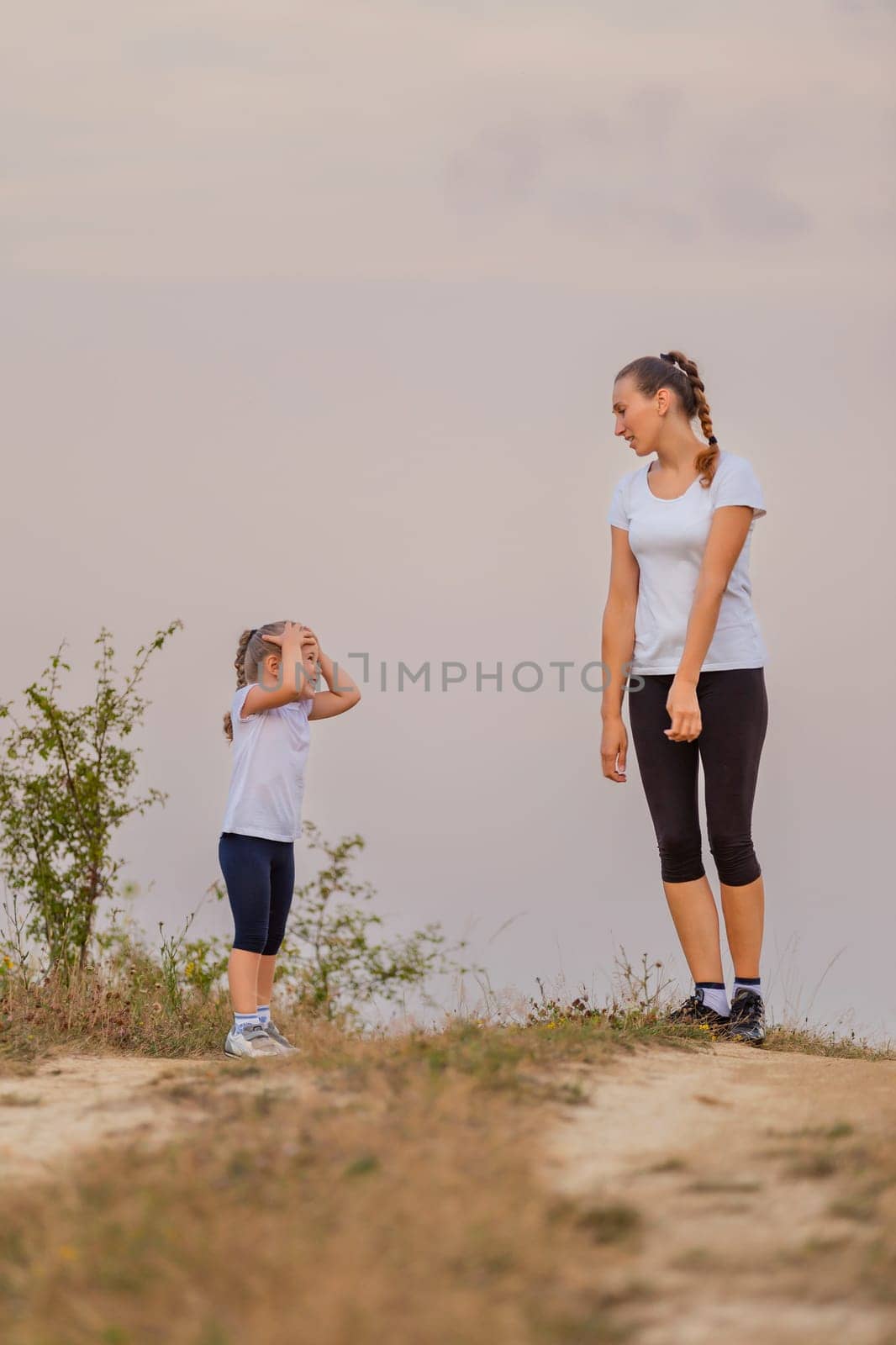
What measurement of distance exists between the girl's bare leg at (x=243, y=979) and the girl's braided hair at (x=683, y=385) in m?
2.64

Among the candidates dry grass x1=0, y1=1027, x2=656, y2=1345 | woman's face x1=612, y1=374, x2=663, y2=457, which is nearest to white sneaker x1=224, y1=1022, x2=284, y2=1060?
dry grass x1=0, y1=1027, x2=656, y2=1345

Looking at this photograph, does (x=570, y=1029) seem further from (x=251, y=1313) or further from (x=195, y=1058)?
(x=251, y=1313)

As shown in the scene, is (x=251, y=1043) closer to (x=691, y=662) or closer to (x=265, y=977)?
(x=265, y=977)

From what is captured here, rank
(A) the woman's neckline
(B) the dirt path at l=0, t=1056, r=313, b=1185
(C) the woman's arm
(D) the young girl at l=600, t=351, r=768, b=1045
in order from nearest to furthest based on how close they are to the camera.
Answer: (B) the dirt path at l=0, t=1056, r=313, b=1185 → (C) the woman's arm → (D) the young girl at l=600, t=351, r=768, b=1045 → (A) the woman's neckline

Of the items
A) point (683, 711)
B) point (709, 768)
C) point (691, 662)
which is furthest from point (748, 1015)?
point (691, 662)

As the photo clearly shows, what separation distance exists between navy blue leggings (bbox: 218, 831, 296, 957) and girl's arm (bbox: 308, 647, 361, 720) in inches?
24.4

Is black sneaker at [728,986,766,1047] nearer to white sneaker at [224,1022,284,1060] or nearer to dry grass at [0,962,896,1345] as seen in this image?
white sneaker at [224,1022,284,1060]

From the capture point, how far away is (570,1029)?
480cm

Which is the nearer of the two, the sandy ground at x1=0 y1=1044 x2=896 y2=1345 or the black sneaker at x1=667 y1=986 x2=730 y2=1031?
the sandy ground at x1=0 y1=1044 x2=896 y2=1345

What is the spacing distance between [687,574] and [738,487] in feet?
1.27

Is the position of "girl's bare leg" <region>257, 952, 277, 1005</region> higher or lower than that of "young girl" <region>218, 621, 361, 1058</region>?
lower

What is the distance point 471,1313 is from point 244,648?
423 centimetres

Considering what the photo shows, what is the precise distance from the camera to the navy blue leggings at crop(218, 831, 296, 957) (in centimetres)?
552

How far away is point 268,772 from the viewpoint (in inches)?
222
